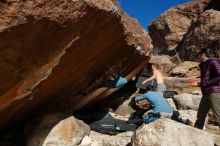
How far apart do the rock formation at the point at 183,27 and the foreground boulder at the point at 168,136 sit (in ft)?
36.6

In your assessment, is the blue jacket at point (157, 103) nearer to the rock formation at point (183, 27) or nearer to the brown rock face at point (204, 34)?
the brown rock face at point (204, 34)

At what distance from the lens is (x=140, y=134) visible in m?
5.60

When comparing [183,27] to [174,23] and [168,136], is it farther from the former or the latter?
[168,136]

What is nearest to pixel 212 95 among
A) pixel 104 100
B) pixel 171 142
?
pixel 171 142

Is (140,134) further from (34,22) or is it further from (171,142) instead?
(34,22)

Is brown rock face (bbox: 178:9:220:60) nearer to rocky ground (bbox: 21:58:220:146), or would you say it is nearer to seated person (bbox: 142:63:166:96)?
rocky ground (bbox: 21:58:220:146)

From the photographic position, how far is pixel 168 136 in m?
5.48

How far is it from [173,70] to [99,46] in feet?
30.3

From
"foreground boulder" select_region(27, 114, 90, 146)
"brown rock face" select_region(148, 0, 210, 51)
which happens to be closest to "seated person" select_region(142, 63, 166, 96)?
"foreground boulder" select_region(27, 114, 90, 146)

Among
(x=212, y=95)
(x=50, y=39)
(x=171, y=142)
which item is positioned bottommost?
(x=171, y=142)

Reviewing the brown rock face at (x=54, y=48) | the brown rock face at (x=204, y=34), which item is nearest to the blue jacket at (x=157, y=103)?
the brown rock face at (x=54, y=48)

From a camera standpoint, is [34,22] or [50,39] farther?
[50,39]

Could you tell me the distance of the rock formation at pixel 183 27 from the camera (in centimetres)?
1688

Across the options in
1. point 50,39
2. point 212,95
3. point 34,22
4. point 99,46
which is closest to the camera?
point 34,22
